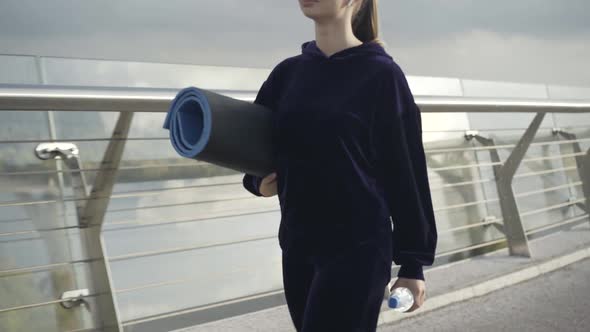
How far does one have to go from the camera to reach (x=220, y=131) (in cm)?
133

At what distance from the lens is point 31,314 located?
2.45 metres

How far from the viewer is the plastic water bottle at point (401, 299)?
1.35 m

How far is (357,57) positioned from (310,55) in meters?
Result: 0.11

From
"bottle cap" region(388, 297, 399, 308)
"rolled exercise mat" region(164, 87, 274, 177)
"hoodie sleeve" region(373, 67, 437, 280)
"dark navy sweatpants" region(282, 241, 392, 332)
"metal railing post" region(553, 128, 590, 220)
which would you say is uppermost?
"rolled exercise mat" region(164, 87, 274, 177)

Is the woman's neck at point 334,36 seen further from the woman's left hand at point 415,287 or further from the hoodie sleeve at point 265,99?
the woman's left hand at point 415,287

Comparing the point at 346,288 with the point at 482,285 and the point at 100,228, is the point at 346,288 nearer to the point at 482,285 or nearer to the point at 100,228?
the point at 100,228

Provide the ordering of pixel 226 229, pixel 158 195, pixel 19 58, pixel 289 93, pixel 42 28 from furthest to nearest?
1. pixel 42 28
2. pixel 226 229
3. pixel 158 195
4. pixel 19 58
5. pixel 289 93

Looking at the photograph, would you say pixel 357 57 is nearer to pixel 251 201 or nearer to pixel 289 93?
pixel 289 93

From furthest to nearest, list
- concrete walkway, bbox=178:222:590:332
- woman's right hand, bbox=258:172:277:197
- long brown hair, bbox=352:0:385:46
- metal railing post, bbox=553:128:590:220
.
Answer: metal railing post, bbox=553:128:590:220
concrete walkway, bbox=178:222:590:332
long brown hair, bbox=352:0:385:46
woman's right hand, bbox=258:172:277:197

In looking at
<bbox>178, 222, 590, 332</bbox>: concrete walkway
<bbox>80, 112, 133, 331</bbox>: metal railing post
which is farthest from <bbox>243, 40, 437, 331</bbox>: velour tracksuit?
<bbox>178, 222, 590, 332</bbox>: concrete walkway

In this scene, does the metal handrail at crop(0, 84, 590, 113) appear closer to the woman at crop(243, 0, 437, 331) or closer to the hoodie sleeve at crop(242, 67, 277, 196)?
the hoodie sleeve at crop(242, 67, 277, 196)

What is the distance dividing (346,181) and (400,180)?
0.38 feet

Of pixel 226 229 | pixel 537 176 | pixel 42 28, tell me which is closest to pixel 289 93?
pixel 226 229

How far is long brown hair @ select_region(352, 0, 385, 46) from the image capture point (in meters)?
1.56
